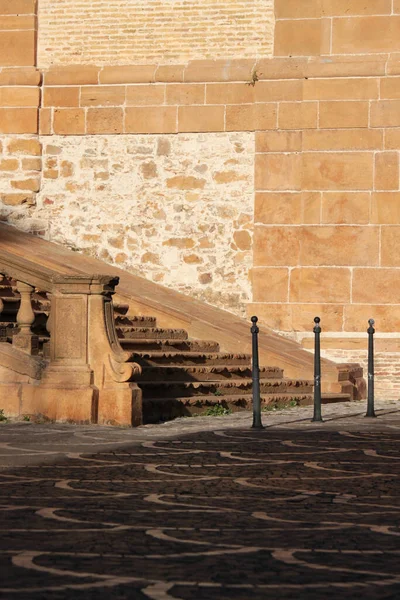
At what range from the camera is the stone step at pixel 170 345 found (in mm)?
15383

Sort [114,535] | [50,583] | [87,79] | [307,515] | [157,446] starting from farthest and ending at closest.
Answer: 1. [87,79]
2. [157,446]
3. [307,515]
4. [114,535]
5. [50,583]

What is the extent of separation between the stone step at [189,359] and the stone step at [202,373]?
0.52ft

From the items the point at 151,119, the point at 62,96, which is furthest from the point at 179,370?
the point at 62,96

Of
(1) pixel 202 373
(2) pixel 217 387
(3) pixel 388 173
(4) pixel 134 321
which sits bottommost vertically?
(2) pixel 217 387

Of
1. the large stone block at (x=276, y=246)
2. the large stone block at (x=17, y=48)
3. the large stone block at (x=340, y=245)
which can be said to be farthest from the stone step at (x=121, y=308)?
the large stone block at (x=17, y=48)

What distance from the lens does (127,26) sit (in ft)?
64.5

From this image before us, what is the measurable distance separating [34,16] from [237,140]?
142 inches

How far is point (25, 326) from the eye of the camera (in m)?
12.7

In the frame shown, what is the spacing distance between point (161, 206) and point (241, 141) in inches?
57.9

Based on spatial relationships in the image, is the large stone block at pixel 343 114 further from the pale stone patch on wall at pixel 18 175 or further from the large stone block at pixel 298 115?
the pale stone patch on wall at pixel 18 175

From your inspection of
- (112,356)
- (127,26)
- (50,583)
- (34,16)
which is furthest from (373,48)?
(50,583)

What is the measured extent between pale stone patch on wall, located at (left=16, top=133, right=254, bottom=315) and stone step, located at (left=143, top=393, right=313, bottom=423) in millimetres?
3490

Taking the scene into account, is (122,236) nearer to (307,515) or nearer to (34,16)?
(34,16)

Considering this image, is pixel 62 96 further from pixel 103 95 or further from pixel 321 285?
pixel 321 285
